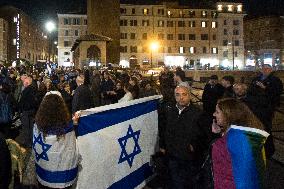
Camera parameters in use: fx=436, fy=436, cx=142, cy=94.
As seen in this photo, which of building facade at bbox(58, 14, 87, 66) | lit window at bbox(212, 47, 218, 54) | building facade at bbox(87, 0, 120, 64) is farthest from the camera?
lit window at bbox(212, 47, 218, 54)

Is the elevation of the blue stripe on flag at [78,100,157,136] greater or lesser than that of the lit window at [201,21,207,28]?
lesser

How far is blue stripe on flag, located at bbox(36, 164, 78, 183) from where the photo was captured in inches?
201

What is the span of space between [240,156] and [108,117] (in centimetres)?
296

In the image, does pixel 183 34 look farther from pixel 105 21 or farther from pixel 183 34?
pixel 105 21

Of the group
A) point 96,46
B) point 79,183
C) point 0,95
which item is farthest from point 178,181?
point 96,46

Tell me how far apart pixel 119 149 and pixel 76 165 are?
163 centimetres

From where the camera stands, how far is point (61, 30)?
108m

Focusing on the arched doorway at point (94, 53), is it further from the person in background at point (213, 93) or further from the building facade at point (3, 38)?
the building facade at point (3, 38)

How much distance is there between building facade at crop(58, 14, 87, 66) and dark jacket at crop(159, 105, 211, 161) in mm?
101958

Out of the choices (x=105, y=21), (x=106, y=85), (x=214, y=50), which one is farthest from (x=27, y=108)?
(x=214, y=50)

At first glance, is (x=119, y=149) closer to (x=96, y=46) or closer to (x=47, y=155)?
(x=47, y=155)

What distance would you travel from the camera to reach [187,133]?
21.6 ft

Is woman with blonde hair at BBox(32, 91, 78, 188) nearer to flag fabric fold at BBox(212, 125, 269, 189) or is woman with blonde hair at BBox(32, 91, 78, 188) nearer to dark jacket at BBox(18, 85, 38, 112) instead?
flag fabric fold at BBox(212, 125, 269, 189)

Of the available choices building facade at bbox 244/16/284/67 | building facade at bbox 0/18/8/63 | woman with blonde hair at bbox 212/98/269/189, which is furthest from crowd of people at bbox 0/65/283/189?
building facade at bbox 244/16/284/67
